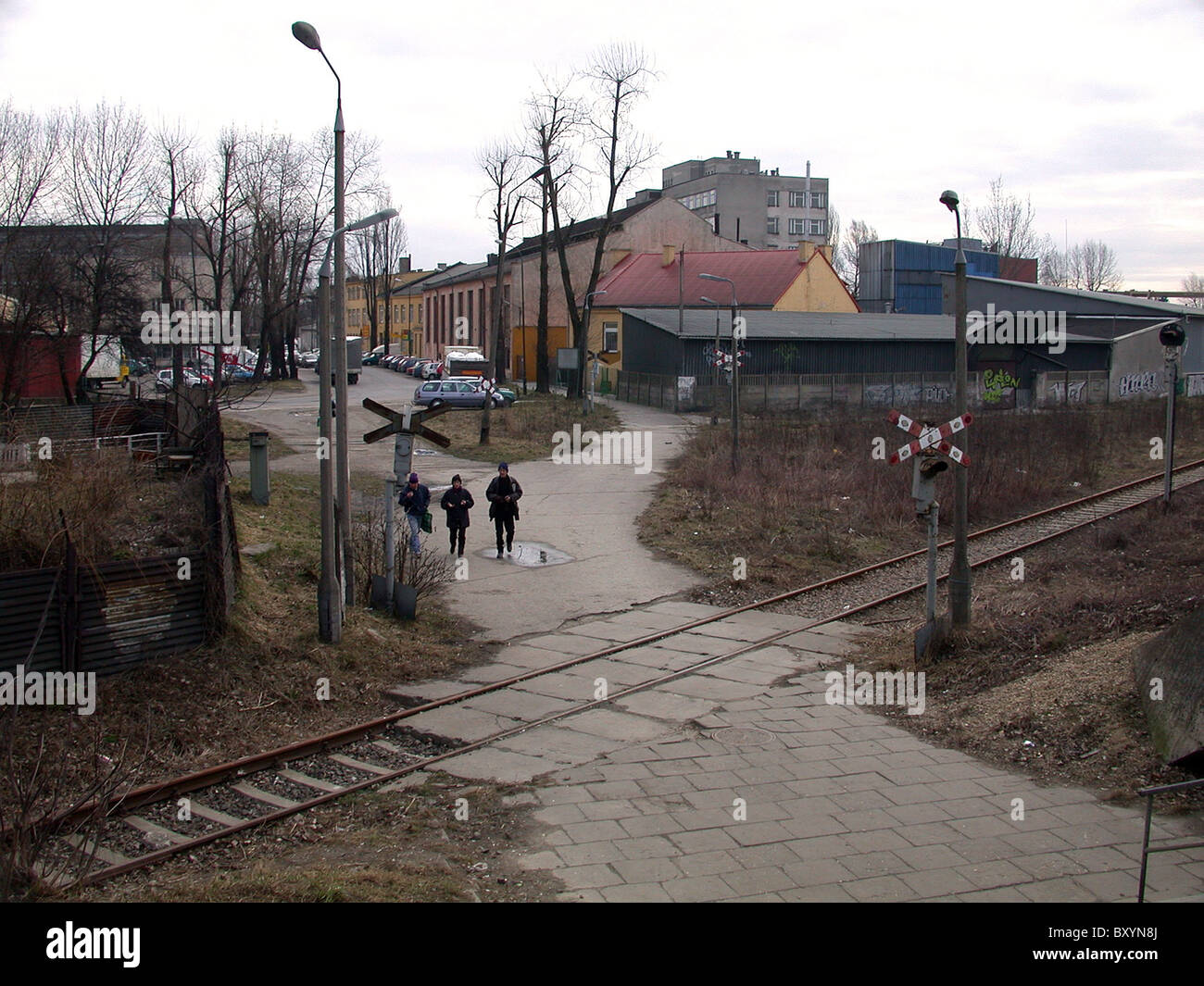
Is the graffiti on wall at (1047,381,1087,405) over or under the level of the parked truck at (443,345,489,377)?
under

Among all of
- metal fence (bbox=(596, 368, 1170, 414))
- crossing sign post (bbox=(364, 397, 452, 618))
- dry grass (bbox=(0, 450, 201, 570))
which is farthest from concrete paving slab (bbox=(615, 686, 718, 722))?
metal fence (bbox=(596, 368, 1170, 414))

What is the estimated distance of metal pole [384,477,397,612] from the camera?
13.4 meters

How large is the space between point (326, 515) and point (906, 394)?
40.1m

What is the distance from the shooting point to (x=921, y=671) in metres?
Answer: 11.8

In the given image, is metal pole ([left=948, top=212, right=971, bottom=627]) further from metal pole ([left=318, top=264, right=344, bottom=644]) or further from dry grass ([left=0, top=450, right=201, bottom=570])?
dry grass ([left=0, top=450, right=201, bottom=570])

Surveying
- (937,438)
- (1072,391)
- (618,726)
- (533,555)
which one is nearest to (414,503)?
(533,555)

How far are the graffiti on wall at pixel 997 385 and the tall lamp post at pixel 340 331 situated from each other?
39.4m

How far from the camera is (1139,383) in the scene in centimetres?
5003

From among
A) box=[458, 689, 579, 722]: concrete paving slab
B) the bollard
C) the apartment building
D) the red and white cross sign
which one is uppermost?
the apartment building

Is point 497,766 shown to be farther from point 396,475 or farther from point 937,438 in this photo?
point 937,438

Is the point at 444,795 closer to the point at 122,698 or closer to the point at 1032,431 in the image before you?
the point at 122,698

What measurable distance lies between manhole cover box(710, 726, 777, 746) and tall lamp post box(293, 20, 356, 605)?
5.38 m
